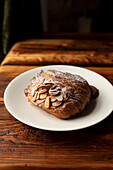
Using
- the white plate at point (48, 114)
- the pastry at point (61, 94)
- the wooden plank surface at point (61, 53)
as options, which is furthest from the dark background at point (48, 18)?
the pastry at point (61, 94)

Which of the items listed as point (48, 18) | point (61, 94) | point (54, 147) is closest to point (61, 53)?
point (61, 94)

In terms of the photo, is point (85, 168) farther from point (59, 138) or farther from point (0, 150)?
point (0, 150)

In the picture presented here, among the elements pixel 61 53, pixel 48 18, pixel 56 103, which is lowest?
pixel 48 18

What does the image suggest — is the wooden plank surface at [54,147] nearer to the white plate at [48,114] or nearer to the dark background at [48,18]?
the white plate at [48,114]

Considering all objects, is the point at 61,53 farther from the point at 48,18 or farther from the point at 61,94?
the point at 48,18

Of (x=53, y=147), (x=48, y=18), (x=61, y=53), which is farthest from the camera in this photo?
(x=48, y=18)

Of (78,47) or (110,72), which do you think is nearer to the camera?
(110,72)

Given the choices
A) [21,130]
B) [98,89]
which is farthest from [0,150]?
[98,89]
